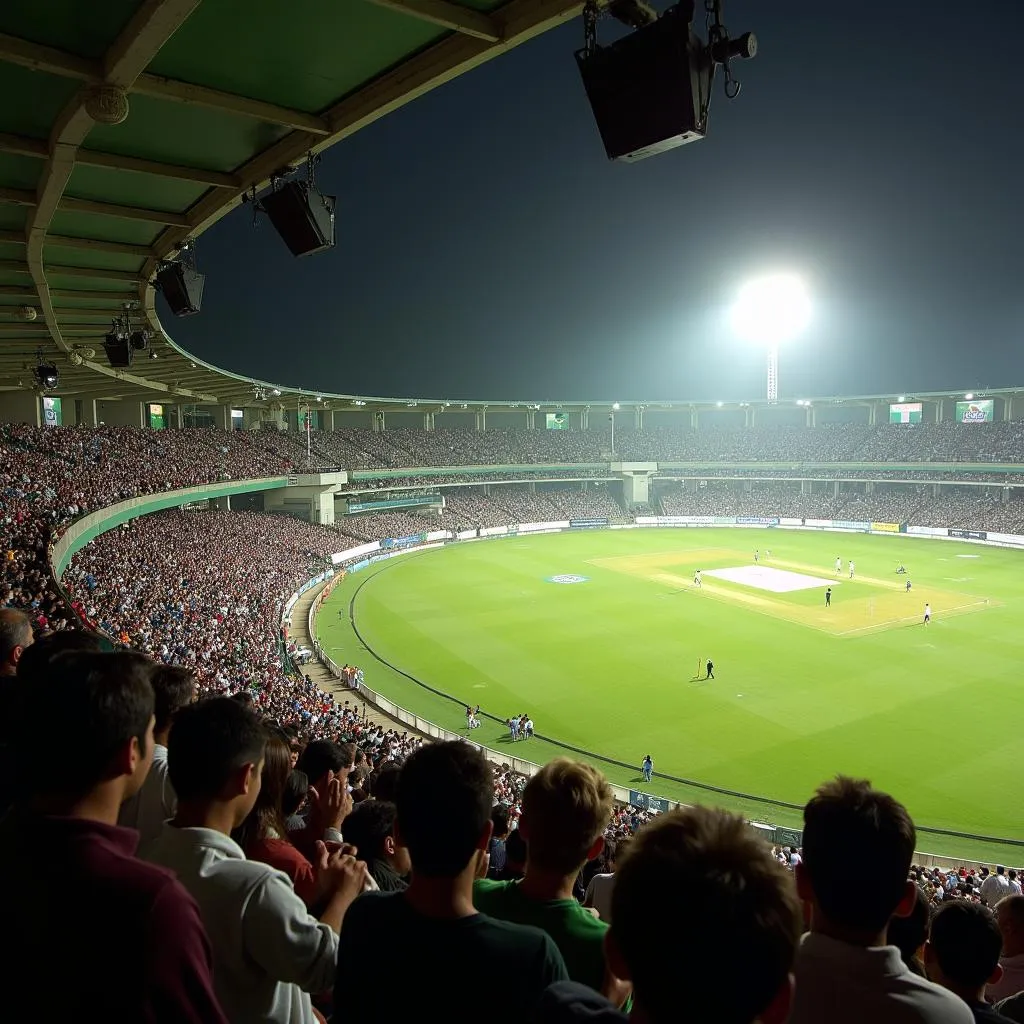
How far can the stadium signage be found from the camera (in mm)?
63219

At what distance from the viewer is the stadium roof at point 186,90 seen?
6.21 meters

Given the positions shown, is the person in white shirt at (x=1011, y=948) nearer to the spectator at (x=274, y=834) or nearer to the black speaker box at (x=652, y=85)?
the spectator at (x=274, y=834)

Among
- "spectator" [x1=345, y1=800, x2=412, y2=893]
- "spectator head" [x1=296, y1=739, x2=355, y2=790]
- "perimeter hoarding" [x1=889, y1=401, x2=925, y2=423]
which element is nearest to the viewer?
"spectator" [x1=345, y1=800, x2=412, y2=893]

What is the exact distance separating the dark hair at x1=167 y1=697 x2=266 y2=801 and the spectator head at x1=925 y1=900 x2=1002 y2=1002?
143 inches

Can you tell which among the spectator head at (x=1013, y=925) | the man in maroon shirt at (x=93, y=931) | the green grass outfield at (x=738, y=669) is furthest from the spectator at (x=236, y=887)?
the green grass outfield at (x=738, y=669)

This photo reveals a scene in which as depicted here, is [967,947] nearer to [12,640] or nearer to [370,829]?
[370,829]

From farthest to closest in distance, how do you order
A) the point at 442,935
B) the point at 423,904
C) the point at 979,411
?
the point at 979,411, the point at 423,904, the point at 442,935

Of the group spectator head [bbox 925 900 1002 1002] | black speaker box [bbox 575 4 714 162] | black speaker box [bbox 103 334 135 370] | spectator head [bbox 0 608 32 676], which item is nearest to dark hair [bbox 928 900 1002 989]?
spectator head [bbox 925 900 1002 1002]

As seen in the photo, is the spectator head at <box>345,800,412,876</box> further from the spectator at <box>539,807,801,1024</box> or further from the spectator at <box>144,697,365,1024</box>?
the spectator at <box>539,807,801,1024</box>

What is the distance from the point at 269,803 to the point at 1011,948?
16.6 feet

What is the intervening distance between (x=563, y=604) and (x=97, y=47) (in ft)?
122

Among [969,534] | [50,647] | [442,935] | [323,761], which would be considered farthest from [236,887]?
[969,534]

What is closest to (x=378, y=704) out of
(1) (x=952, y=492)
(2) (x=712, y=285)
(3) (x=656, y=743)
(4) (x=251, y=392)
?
(3) (x=656, y=743)

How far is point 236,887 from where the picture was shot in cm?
270
